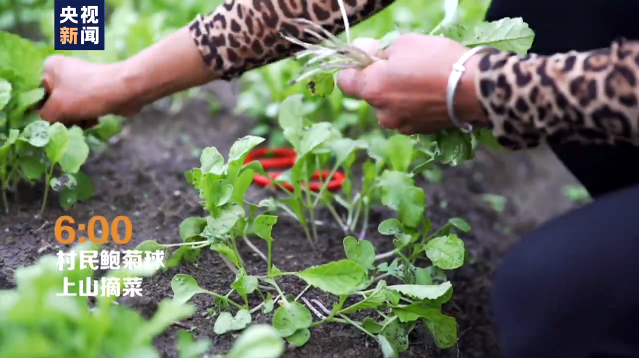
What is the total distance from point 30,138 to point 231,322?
56cm

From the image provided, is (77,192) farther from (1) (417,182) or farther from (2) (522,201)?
(2) (522,201)

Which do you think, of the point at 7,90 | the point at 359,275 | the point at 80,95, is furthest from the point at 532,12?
the point at 7,90

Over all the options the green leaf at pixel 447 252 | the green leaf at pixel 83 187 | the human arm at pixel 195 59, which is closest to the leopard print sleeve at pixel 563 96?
the green leaf at pixel 447 252

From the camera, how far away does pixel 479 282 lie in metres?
1.58

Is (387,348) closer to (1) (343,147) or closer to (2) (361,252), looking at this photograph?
(2) (361,252)

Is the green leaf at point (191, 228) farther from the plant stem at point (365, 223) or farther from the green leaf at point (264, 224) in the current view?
the plant stem at point (365, 223)

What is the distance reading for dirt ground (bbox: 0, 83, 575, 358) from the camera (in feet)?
4.05

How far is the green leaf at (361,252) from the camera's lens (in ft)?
3.94

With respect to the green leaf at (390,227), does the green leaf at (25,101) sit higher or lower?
higher

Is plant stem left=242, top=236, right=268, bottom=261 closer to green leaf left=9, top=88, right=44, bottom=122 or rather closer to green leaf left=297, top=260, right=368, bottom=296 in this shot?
green leaf left=297, top=260, right=368, bottom=296

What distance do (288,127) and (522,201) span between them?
107 cm

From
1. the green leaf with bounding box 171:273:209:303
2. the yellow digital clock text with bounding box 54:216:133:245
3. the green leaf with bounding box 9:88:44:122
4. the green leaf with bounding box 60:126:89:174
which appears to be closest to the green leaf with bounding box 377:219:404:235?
the green leaf with bounding box 171:273:209:303

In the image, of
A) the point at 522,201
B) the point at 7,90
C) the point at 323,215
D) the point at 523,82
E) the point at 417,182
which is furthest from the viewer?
the point at 522,201

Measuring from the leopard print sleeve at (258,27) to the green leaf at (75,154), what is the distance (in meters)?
0.29
